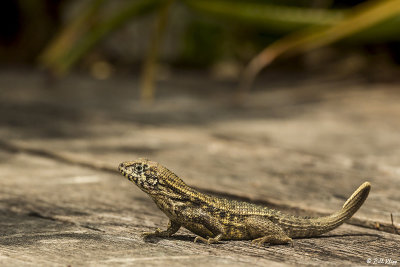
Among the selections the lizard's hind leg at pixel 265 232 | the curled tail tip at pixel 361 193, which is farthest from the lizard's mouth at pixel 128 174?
the curled tail tip at pixel 361 193

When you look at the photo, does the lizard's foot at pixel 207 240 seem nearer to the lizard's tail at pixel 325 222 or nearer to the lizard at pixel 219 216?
the lizard at pixel 219 216

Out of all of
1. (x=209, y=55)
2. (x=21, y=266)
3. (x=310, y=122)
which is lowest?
(x=21, y=266)

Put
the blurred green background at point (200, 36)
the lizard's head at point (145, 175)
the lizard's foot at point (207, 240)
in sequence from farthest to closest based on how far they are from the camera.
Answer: the blurred green background at point (200, 36) < the lizard's head at point (145, 175) < the lizard's foot at point (207, 240)

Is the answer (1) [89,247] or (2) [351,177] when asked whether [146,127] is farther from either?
(1) [89,247]

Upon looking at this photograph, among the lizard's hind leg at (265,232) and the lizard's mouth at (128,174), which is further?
the lizard's mouth at (128,174)

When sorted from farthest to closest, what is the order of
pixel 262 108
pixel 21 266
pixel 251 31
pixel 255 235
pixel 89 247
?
pixel 251 31 → pixel 262 108 → pixel 255 235 → pixel 89 247 → pixel 21 266

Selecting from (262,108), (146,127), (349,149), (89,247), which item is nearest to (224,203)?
(89,247)

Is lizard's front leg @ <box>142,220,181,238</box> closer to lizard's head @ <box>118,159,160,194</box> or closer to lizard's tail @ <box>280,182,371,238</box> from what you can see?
lizard's head @ <box>118,159,160,194</box>
